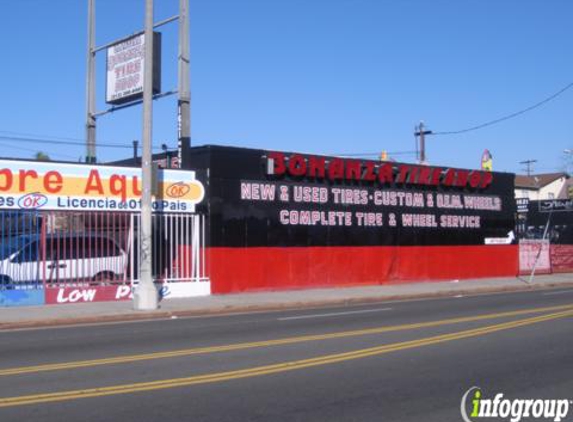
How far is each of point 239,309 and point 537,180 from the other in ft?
237

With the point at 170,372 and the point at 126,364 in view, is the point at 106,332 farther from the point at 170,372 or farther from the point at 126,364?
the point at 170,372

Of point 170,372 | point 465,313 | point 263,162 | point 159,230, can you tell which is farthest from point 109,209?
point 170,372

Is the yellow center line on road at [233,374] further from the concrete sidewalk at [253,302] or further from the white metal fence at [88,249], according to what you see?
the white metal fence at [88,249]

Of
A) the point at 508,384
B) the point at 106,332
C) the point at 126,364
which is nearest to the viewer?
the point at 508,384

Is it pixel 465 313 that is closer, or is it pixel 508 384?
pixel 508 384

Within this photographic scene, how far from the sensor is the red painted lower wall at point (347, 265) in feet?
75.0

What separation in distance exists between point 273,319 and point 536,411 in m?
9.41

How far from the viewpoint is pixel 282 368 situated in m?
Answer: 9.45

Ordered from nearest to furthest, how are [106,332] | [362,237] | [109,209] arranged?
1. [106,332]
2. [109,209]
3. [362,237]

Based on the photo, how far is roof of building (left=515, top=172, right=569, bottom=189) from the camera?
270 feet

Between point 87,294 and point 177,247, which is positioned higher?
point 177,247

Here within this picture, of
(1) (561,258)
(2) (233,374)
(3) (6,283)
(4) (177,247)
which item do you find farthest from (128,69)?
(1) (561,258)

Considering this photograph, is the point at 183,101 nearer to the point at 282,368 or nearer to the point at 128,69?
the point at 128,69

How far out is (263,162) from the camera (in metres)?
24.0
